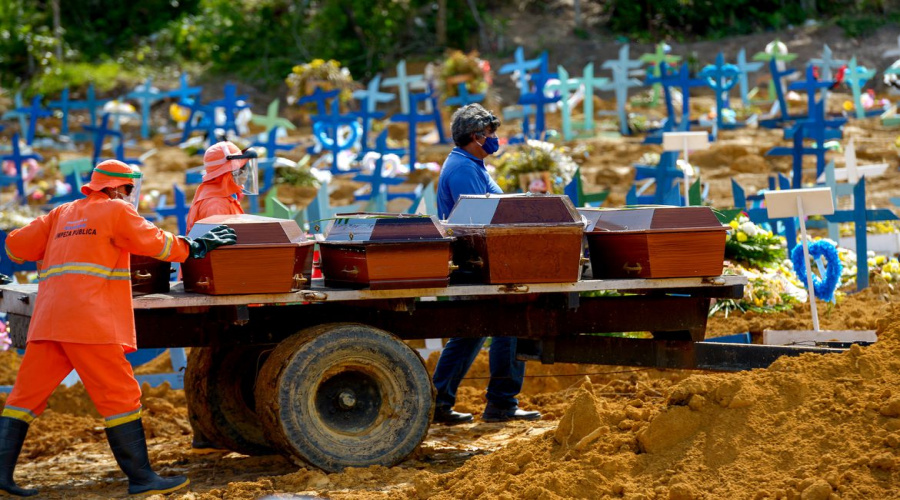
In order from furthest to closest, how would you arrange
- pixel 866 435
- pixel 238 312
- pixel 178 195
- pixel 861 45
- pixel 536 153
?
pixel 861 45 → pixel 536 153 → pixel 178 195 → pixel 238 312 → pixel 866 435

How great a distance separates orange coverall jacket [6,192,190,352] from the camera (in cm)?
520

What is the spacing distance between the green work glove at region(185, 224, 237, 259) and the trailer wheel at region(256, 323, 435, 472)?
60 cm

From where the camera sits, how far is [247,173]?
6.72 meters

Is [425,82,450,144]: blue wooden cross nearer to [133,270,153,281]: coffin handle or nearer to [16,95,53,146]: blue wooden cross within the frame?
[16,95,53,146]: blue wooden cross

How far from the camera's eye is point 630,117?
18.5 meters

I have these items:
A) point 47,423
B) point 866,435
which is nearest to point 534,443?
point 866,435

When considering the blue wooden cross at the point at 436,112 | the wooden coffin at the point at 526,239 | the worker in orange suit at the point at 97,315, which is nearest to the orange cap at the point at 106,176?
the worker in orange suit at the point at 97,315

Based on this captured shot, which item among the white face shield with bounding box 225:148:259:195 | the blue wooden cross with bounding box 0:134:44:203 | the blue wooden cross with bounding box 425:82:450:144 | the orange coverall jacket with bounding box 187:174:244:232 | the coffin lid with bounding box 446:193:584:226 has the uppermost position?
the blue wooden cross with bounding box 425:82:450:144

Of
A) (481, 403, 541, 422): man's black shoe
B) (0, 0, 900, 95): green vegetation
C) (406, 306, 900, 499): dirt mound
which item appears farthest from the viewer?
(0, 0, 900, 95): green vegetation

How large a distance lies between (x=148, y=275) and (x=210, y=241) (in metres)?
0.46

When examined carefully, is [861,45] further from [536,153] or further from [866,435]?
[866,435]

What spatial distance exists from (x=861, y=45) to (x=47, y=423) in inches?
771

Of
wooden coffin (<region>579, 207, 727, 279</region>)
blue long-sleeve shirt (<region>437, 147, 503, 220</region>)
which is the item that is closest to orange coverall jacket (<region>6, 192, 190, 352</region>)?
blue long-sleeve shirt (<region>437, 147, 503, 220</region>)

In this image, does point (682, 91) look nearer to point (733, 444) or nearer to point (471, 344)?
point (471, 344)
